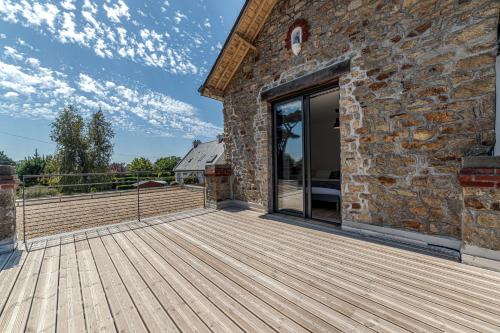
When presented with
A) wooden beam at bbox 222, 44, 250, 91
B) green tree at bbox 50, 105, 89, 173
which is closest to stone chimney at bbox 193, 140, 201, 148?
green tree at bbox 50, 105, 89, 173

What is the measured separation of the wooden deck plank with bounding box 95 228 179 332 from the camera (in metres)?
1.40

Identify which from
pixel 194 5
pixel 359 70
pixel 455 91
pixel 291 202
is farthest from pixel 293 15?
A: pixel 194 5

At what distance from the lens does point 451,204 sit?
239 centimetres

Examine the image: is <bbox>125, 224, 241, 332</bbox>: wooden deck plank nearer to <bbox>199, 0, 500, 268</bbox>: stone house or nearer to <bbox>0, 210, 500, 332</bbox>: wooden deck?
<bbox>0, 210, 500, 332</bbox>: wooden deck

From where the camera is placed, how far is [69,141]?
16609mm

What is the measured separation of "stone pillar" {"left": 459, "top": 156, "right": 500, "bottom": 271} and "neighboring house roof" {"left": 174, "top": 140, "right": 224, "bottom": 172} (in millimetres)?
19729

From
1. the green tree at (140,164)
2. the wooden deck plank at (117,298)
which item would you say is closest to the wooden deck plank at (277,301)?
the wooden deck plank at (117,298)

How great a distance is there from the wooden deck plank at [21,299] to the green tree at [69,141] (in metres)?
18.7

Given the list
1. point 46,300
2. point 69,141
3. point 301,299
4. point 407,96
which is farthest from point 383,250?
point 69,141

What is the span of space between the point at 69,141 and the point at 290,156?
19869 millimetres

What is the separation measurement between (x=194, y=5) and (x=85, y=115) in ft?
50.0

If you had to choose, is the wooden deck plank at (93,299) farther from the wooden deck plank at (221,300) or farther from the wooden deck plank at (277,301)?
the wooden deck plank at (277,301)

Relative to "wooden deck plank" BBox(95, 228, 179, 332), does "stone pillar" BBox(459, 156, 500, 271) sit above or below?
above

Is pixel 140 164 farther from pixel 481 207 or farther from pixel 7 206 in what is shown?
pixel 481 207
